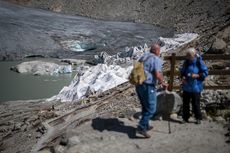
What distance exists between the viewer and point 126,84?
14.3 m

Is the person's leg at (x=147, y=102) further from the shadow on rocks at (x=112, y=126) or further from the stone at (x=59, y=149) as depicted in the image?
the stone at (x=59, y=149)

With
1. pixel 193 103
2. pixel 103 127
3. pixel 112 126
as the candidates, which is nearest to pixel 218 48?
pixel 193 103

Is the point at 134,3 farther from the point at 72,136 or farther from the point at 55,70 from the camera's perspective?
the point at 72,136

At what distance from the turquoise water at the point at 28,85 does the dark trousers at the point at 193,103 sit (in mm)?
12348

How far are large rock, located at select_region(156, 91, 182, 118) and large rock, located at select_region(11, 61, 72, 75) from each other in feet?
52.6

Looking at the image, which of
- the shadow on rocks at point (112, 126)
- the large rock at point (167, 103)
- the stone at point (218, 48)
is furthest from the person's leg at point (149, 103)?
the stone at point (218, 48)

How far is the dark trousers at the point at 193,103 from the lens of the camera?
28.4 ft

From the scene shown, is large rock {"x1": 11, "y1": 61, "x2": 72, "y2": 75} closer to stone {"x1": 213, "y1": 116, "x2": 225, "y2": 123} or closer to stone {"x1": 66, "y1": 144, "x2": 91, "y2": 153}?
stone {"x1": 213, "y1": 116, "x2": 225, "y2": 123}

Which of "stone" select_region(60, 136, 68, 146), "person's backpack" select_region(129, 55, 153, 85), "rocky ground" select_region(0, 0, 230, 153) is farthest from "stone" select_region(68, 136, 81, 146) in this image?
"person's backpack" select_region(129, 55, 153, 85)

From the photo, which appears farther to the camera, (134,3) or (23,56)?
(134,3)

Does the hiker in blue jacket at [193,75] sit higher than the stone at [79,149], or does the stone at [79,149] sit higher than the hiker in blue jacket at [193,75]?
the hiker in blue jacket at [193,75]

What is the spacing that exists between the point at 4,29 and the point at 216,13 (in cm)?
1885

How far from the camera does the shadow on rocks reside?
887 cm

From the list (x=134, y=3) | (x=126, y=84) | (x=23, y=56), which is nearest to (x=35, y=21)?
(x=23, y=56)
